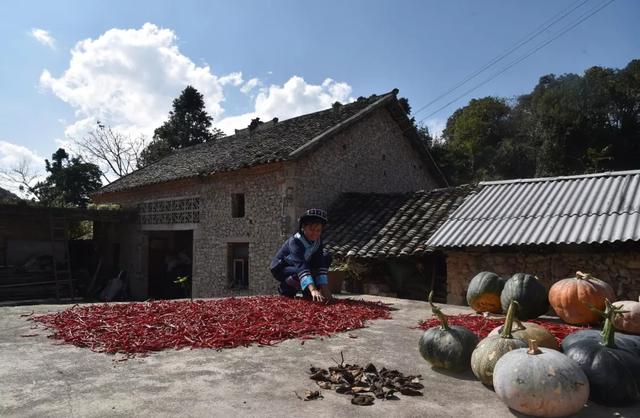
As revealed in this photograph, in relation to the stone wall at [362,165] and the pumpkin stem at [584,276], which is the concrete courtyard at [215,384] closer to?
the pumpkin stem at [584,276]

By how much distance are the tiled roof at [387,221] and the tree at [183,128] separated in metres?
24.9

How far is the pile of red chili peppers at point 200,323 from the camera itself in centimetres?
393

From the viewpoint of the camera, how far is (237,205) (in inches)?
533

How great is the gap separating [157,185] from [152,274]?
3812mm

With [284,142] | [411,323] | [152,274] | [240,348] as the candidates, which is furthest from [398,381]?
[152,274]

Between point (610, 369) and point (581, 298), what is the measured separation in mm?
1992

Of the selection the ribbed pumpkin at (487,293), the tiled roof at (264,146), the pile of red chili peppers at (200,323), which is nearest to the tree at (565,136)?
the tiled roof at (264,146)

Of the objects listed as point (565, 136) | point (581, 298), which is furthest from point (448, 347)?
point (565, 136)

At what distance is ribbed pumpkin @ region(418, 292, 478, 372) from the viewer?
10.3 feet

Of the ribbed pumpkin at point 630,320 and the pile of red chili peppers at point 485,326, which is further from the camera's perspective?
the pile of red chili peppers at point 485,326

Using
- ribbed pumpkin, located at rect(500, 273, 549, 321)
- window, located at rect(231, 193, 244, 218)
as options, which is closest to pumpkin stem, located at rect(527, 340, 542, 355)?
ribbed pumpkin, located at rect(500, 273, 549, 321)

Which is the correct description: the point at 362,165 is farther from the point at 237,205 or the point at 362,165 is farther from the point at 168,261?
the point at 168,261

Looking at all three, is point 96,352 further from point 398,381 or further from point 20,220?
point 20,220

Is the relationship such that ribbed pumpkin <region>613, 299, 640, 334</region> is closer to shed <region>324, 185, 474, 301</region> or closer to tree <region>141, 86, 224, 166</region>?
shed <region>324, 185, 474, 301</region>
